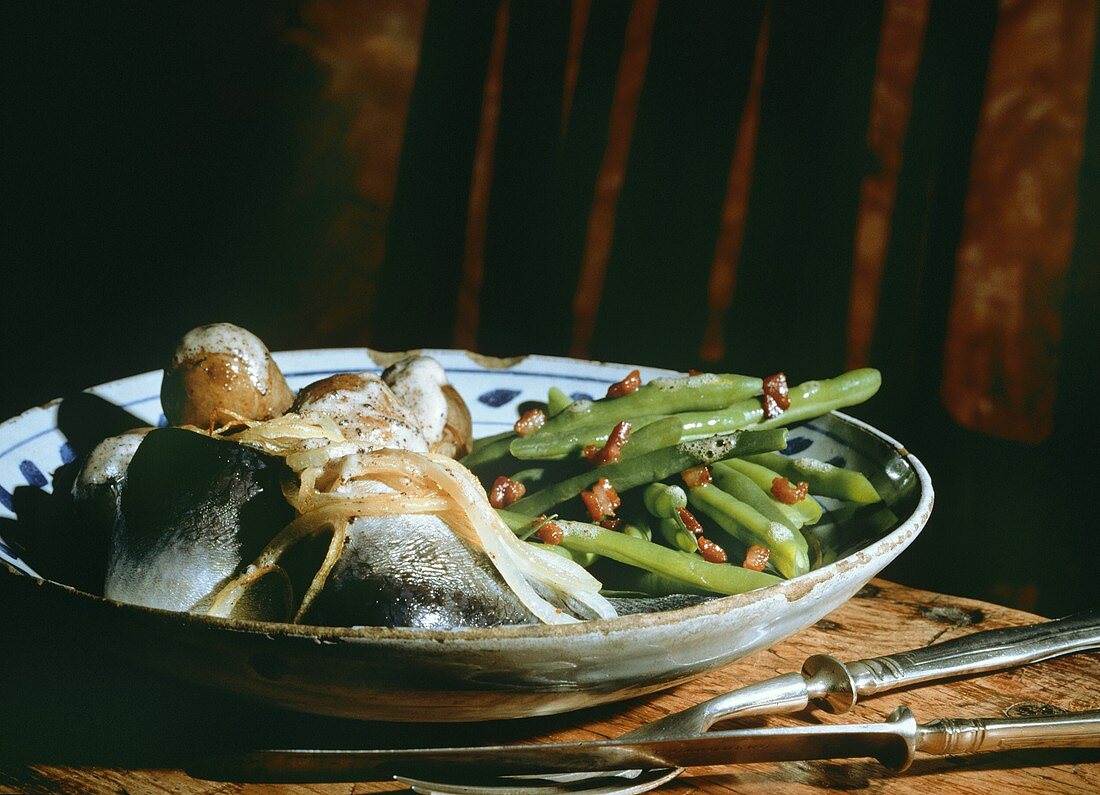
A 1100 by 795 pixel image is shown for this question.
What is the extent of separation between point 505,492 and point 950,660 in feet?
3.48

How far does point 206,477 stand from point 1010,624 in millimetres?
1612

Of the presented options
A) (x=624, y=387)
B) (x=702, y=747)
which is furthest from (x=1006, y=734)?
(x=624, y=387)

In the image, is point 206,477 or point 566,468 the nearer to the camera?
point 206,477

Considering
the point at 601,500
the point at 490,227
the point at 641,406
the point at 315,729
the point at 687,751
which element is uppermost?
the point at 490,227

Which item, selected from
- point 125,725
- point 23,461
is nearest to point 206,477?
point 125,725

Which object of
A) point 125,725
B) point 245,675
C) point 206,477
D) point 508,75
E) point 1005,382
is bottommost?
point 125,725

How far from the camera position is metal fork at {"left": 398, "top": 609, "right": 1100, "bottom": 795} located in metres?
1.19

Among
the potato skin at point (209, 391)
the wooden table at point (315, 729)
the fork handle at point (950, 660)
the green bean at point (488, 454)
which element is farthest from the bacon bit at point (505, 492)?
the fork handle at point (950, 660)

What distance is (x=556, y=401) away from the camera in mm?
2504

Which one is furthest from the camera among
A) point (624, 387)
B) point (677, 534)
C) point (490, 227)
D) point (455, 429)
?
point (490, 227)

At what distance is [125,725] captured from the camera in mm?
1357

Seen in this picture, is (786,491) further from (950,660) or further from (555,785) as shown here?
(555,785)

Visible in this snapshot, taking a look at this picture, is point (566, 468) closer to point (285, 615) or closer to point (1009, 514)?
point (285, 615)

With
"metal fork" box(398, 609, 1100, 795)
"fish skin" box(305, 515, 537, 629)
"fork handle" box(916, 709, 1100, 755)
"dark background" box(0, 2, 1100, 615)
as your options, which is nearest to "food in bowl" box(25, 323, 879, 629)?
"fish skin" box(305, 515, 537, 629)
